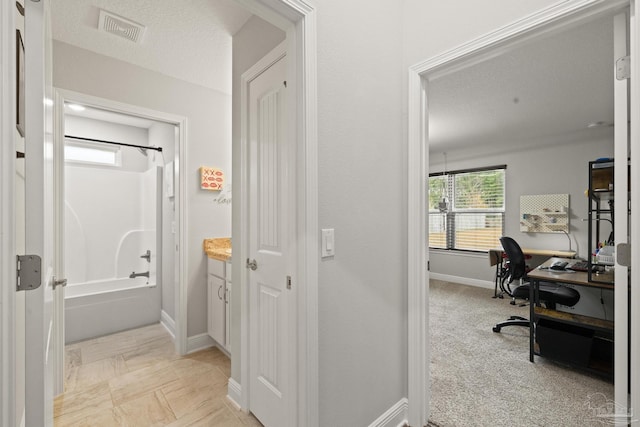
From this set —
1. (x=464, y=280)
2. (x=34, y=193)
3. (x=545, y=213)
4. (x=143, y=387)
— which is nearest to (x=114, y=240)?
(x=143, y=387)

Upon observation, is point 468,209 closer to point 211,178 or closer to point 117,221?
point 211,178

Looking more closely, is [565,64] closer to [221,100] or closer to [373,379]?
[373,379]

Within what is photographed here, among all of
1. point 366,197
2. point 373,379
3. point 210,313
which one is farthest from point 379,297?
point 210,313

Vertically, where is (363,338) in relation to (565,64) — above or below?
below

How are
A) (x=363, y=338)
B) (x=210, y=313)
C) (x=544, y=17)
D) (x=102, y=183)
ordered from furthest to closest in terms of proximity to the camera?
(x=102, y=183), (x=210, y=313), (x=363, y=338), (x=544, y=17)

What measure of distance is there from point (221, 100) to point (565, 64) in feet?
10.4

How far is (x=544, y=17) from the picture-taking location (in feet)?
3.93

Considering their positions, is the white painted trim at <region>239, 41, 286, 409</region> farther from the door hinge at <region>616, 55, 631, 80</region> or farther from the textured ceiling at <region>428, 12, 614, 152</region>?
the door hinge at <region>616, 55, 631, 80</region>

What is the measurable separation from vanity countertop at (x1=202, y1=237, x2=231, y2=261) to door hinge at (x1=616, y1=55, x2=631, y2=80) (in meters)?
2.60

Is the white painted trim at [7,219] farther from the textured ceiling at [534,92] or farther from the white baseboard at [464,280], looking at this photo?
the white baseboard at [464,280]

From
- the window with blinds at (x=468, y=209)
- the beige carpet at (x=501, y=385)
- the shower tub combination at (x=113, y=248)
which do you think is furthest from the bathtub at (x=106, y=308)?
the window with blinds at (x=468, y=209)

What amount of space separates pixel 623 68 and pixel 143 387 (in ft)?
10.7

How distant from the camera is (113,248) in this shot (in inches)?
149

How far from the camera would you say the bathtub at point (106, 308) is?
298 centimetres
